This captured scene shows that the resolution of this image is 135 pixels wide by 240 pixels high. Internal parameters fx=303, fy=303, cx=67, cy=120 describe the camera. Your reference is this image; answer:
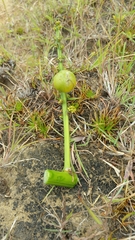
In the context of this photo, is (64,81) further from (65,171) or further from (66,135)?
(65,171)

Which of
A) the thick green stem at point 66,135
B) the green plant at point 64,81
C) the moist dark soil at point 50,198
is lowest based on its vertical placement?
the moist dark soil at point 50,198

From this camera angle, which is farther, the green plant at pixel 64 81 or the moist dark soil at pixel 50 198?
the green plant at pixel 64 81

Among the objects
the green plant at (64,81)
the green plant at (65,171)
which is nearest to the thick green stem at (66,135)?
the green plant at (65,171)

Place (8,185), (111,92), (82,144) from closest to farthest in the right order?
1. (8,185)
2. (82,144)
3. (111,92)

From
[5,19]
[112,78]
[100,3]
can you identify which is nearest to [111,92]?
[112,78]

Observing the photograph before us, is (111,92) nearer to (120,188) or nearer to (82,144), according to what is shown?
(82,144)

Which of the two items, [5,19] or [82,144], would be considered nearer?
[82,144]

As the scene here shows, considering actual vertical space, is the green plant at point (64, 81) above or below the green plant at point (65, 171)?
above

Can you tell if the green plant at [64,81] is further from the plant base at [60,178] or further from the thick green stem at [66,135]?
the plant base at [60,178]

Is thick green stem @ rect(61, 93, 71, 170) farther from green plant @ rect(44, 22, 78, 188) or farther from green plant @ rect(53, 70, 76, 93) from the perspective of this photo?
green plant @ rect(53, 70, 76, 93)
